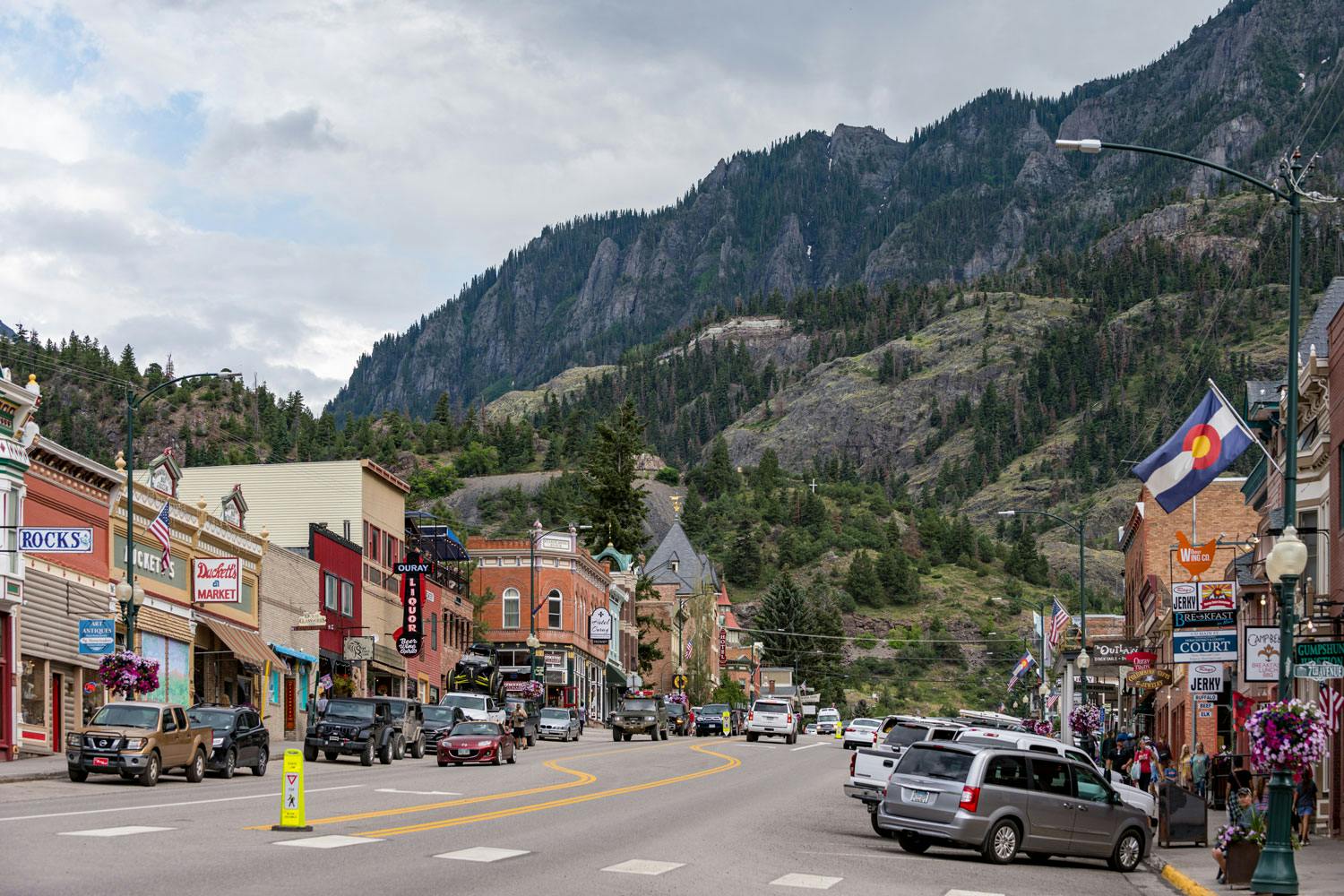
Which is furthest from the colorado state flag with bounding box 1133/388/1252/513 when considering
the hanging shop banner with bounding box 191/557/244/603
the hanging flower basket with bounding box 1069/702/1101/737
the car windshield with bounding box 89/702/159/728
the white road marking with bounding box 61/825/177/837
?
the hanging flower basket with bounding box 1069/702/1101/737

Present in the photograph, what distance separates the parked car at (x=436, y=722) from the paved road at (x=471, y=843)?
14.8 meters

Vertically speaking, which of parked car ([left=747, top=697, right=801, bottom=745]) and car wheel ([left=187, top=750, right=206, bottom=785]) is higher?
car wheel ([left=187, top=750, right=206, bottom=785])

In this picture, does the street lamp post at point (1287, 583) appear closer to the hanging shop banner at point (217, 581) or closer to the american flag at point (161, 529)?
the american flag at point (161, 529)

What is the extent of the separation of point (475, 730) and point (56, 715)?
11.3m

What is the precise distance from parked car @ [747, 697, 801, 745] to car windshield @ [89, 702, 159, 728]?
4446cm

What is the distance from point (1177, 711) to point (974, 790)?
1609 inches

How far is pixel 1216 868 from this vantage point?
24750mm

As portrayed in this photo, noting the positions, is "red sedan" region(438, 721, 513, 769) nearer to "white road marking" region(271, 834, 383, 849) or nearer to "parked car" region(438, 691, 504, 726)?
"parked car" region(438, 691, 504, 726)

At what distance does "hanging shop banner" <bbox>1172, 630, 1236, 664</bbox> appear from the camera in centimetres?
3612

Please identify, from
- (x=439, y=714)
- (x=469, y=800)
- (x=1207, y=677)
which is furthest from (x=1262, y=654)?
(x=439, y=714)

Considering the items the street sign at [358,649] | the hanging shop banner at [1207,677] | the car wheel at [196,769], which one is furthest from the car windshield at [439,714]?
the hanging shop banner at [1207,677]

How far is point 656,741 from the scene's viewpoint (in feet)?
234

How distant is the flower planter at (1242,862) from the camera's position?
21.2m

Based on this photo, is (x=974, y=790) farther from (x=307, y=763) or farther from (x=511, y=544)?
(x=511, y=544)
